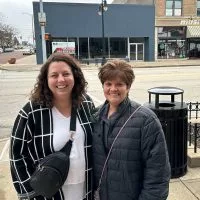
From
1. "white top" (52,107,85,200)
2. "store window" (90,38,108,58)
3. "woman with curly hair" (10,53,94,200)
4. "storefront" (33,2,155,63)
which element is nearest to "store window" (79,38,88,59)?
"storefront" (33,2,155,63)

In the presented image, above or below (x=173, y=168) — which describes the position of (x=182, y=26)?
above

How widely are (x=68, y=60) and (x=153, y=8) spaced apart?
112ft

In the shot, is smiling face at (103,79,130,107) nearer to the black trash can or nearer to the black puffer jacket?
the black puffer jacket

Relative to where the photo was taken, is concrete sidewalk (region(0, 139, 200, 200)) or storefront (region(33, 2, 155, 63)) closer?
concrete sidewalk (region(0, 139, 200, 200))

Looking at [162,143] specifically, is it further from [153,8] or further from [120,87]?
[153,8]

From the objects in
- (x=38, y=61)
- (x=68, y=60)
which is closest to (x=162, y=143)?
(x=68, y=60)

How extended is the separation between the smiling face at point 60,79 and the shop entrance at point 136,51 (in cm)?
3296

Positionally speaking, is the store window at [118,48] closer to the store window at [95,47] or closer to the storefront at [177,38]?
the store window at [95,47]

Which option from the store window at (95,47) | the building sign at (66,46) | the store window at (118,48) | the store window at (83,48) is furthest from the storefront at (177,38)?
the building sign at (66,46)

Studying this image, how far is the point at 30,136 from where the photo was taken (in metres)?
2.33

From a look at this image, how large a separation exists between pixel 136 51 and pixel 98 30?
489 cm

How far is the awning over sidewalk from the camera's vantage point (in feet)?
118

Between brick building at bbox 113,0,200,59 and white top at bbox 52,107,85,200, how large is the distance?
1358 inches

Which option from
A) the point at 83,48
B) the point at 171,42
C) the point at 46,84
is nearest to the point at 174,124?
the point at 46,84
